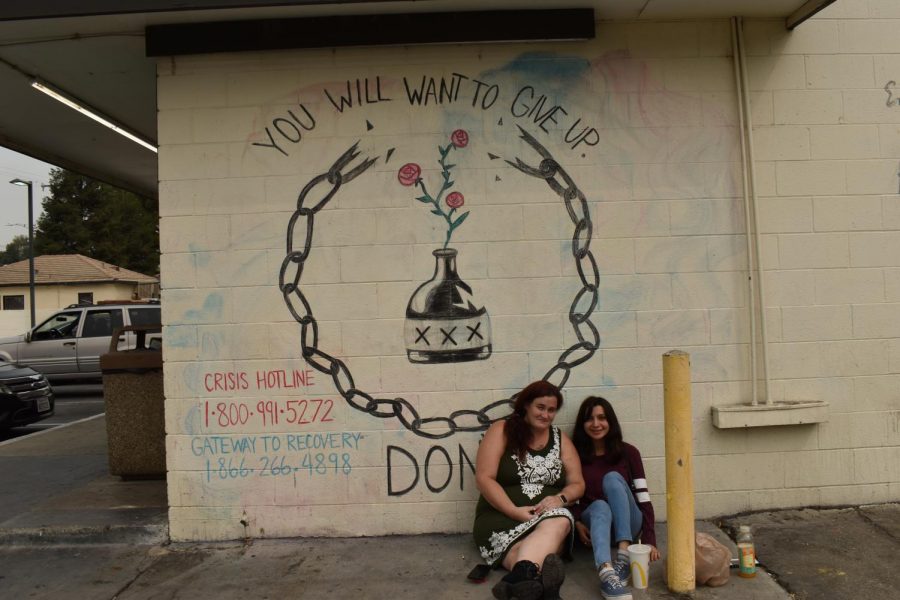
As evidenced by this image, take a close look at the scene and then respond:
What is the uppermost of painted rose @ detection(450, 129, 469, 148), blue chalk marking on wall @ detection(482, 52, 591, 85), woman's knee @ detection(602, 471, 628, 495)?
blue chalk marking on wall @ detection(482, 52, 591, 85)

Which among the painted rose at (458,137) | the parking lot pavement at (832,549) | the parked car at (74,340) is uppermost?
the painted rose at (458,137)

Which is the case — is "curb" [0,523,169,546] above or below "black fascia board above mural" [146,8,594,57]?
below

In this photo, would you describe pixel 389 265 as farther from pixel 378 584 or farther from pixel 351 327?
pixel 378 584

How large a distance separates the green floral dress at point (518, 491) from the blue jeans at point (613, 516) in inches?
5.8

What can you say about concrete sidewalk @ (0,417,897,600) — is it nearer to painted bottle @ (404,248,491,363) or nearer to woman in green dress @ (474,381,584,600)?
woman in green dress @ (474,381,584,600)

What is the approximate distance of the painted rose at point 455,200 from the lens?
15.5ft

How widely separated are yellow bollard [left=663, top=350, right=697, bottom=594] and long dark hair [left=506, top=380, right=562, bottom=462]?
0.78 metres

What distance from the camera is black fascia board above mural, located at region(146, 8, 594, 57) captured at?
15.0 feet

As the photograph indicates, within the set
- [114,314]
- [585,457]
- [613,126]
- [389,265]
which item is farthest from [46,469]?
[114,314]

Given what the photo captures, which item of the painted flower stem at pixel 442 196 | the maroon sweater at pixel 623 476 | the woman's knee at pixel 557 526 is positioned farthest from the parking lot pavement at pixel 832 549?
the painted flower stem at pixel 442 196

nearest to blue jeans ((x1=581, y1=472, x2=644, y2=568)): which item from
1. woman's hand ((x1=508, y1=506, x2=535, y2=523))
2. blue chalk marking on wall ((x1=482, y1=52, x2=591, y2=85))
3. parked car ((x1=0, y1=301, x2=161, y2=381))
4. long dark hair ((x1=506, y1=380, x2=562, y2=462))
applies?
woman's hand ((x1=508, y1=506, x2=535, y2=523))

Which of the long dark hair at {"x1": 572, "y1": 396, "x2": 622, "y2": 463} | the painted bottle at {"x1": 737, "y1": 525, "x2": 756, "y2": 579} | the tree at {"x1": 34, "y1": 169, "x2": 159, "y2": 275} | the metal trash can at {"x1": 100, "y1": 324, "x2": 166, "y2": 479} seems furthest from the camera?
the tree at {"x1": 34, "y1": 169, "x2": 159, "y2": 275}

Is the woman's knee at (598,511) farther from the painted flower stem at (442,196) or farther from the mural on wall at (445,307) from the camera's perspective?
the painted flower stem at (442,196)

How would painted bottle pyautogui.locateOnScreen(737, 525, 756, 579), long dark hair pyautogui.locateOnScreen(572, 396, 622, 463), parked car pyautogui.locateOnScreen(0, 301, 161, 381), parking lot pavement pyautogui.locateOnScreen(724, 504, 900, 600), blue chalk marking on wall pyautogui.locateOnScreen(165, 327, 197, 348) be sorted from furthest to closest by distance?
parked car pyautogui.locateOnScreen(0, 301, 161, 381) → blue chalk marking on wall pyautogui.locateOnScreen(165, 327, 197, 348) → long dark hair pyautogui.locateOnScreen(572, 396, 622, 463) → painted bottle pyautogui.locateOnScreen(737, 525, 756, 579) → parking lot pavement pyautogui.locateOnScreen(724, 504, 900, 600)
